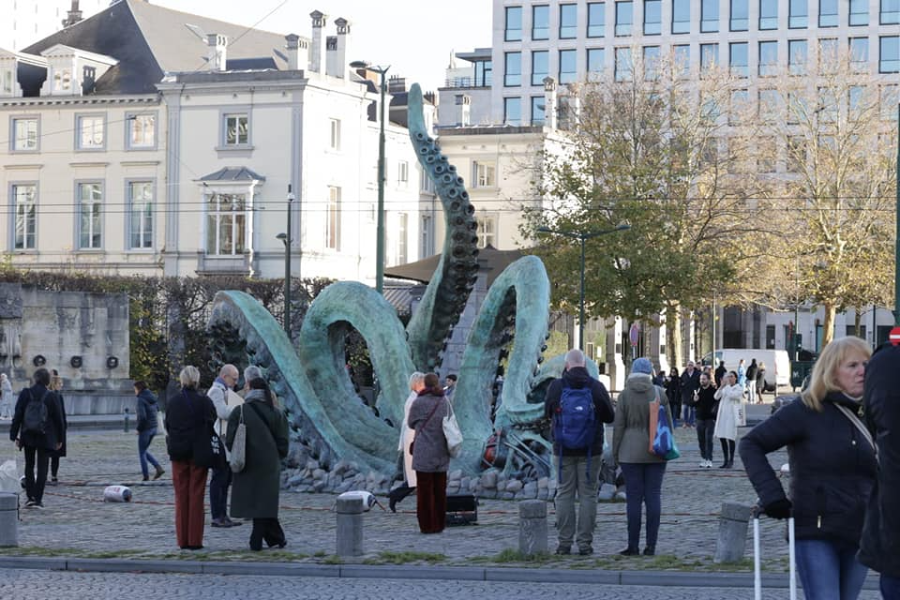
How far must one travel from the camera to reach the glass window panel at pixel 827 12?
9069cm

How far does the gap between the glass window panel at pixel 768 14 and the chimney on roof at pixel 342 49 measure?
27389 mm

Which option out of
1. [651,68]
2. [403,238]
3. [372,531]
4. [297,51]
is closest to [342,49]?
[297,51]

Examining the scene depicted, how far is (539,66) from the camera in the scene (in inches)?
3777

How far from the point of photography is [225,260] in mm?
70188

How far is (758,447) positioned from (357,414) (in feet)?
49.5

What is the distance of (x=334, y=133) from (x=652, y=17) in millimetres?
28494

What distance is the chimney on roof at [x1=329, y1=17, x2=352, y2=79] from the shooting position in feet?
244

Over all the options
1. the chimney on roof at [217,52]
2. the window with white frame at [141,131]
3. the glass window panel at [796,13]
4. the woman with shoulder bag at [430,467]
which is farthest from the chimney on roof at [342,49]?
the woman with shoulder bag at [430,467]

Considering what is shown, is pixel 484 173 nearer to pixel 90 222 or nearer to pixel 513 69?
pixel 513 69

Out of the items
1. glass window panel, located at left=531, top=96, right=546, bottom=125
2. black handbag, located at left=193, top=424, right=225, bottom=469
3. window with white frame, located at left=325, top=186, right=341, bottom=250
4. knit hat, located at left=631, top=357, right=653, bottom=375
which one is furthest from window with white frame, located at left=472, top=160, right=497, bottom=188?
black handbag, located at left=193, top=424, right=225, bottom=469

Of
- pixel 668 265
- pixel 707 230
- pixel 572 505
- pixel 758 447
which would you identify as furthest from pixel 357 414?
pixel 707 230

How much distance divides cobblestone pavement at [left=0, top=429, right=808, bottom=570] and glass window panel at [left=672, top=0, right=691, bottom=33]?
2830 inches

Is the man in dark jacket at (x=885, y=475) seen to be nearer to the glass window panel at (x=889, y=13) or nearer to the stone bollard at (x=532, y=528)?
the stone bollard at (x=532, y=528)

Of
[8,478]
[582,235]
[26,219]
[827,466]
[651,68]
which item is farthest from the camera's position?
[26,219]
